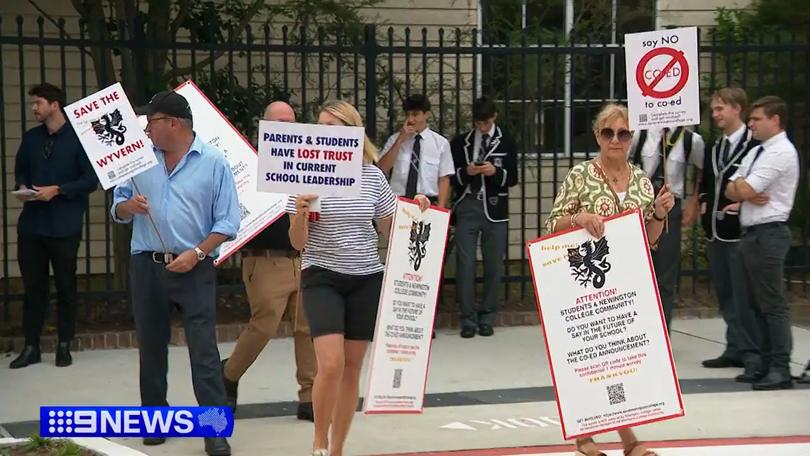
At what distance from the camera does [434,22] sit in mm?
14391

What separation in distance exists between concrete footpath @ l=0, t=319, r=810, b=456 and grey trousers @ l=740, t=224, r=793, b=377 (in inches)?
10.3

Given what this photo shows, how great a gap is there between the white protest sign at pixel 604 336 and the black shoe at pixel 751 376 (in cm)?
246

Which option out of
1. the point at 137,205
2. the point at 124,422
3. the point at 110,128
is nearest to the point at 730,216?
the point at 137,205

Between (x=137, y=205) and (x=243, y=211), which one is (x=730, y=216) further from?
(x=137, y=205)

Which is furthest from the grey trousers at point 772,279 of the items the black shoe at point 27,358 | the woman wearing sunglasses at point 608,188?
the black shoe at point 27,358

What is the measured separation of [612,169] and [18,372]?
177 inches

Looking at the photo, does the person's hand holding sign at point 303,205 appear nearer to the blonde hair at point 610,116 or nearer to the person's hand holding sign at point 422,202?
the person's hand holding sign at point 422,202

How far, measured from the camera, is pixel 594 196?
637 centimetres

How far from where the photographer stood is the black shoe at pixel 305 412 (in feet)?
25.0

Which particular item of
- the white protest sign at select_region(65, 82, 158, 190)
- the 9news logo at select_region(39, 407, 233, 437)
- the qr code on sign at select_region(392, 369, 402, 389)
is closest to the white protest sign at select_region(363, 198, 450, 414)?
the qr code on sign at select_region(392, 369, 402, 389)

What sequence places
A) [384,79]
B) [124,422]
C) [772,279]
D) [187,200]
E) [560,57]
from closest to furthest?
[124,422]
[187,200]
[772,279]
[384,79]
[560,57]

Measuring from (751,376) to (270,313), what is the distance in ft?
10.7

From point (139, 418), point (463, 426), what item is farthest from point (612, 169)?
point (139, 418)

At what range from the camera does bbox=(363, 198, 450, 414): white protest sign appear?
647 centimetres
